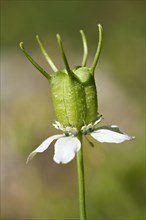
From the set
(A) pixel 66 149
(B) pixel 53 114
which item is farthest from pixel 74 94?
(B) pixel 53 114

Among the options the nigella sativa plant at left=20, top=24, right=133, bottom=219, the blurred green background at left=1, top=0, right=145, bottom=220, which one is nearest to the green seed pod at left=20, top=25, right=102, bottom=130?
the nigella sativa plant at left=20, top=24, right=133, bottom=219

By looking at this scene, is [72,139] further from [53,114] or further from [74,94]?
[53,114]

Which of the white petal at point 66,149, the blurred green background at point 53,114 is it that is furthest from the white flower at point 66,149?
the blurred green background at point 53,114

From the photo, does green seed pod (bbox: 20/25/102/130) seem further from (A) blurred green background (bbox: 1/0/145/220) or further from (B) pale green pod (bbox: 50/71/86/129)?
(A) blurred green background (bbox: 1/0/145/220)

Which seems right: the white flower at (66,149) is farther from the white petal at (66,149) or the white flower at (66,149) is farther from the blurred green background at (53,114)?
the blurred green background at (53,114)

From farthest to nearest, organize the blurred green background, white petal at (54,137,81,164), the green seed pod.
A: the blurred green background, the green seed pod, white petal at (54,137,81,164)

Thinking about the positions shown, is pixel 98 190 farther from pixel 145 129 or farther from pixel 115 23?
pixel 115 23
